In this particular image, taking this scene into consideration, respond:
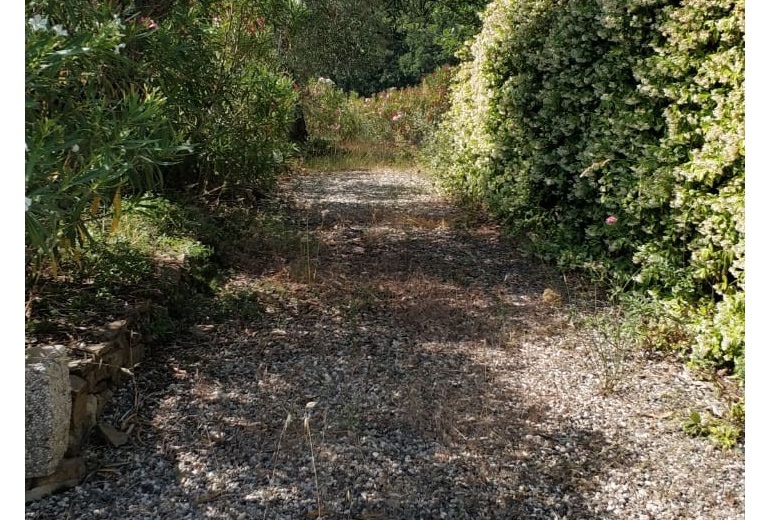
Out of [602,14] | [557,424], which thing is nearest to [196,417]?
[557,424]

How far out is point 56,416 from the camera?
2.62 m

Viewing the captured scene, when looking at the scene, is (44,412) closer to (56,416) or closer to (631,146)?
(56,416)

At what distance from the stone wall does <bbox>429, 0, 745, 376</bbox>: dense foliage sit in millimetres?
3012

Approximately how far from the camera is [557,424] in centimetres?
328

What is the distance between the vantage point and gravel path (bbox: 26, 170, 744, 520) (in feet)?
8.73

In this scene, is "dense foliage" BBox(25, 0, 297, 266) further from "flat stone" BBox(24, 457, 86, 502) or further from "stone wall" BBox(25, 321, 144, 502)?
"flat stone" BBox(24, 457, 86, 502)

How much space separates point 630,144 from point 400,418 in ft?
8.39

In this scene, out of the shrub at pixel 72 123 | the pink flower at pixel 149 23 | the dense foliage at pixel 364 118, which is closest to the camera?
the shrub at pixel 72 123

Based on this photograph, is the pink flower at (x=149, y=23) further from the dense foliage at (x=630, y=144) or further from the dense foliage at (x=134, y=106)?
the dense foliage at (x=630, y=144)

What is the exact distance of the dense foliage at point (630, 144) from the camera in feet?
11.7

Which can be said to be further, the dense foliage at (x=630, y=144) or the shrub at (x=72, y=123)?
the dense foliage at (x=630, y=144)

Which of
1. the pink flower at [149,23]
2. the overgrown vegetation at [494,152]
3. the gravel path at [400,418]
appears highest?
the pink flower at [149,23]

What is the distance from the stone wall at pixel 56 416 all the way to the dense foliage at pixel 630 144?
301cm

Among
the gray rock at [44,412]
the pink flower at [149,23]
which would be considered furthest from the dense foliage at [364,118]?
the gray rock at [44,412]
